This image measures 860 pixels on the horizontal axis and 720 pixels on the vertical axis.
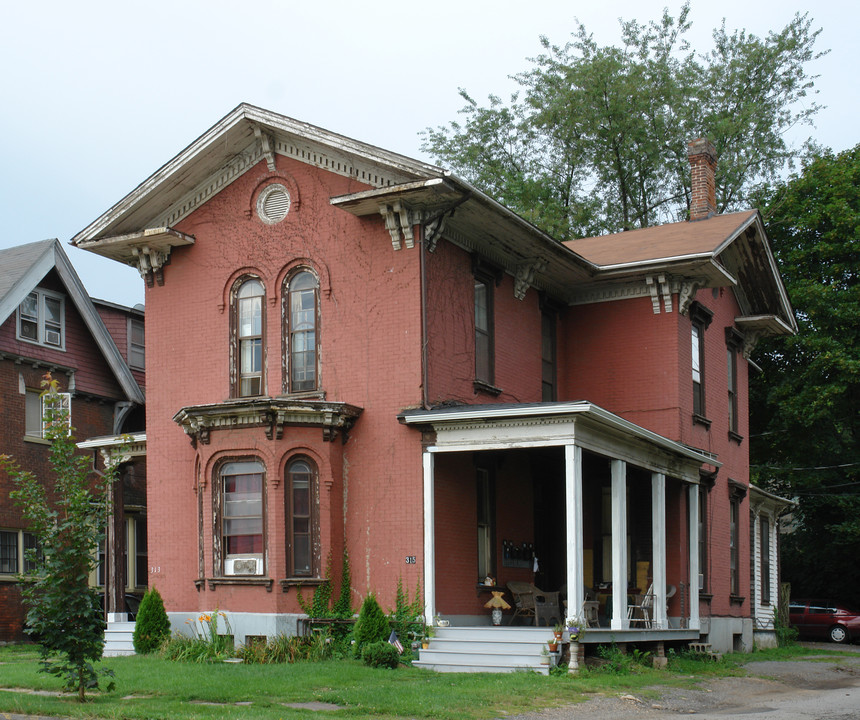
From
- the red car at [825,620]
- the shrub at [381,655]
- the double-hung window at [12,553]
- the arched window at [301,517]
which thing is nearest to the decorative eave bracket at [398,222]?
the arched window at [301,517]

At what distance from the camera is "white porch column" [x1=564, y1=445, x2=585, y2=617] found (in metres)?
16.5

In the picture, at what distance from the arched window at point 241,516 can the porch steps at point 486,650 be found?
3.21 m

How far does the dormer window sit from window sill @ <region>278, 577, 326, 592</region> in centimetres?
1247

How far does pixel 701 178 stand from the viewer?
2789cm

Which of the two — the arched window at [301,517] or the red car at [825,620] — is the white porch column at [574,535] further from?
the red car at [825,620]

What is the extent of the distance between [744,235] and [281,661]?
1439 cm

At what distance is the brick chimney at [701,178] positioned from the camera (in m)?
27.5

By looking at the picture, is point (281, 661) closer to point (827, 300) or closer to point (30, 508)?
point (30, 508)

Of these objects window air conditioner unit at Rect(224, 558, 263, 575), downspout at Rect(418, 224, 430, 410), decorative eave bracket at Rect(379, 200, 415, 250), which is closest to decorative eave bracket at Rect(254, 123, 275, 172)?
decorative eave bracket at Rect(379, 200, 415, 250)

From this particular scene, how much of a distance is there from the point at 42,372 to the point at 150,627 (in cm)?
1079

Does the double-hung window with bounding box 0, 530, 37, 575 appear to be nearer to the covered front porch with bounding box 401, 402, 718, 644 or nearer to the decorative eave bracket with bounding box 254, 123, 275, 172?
the decorative eave bracket with bounding box 254, 123, 275, 172

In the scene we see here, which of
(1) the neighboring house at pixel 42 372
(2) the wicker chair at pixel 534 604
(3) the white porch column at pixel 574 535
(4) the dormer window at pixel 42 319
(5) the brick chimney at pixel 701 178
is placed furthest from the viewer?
(5) the brick chimney at pixel 701 178

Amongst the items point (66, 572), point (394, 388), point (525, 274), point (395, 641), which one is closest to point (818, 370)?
point (525, 274)

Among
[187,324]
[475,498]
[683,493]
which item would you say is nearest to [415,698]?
[475,498]
